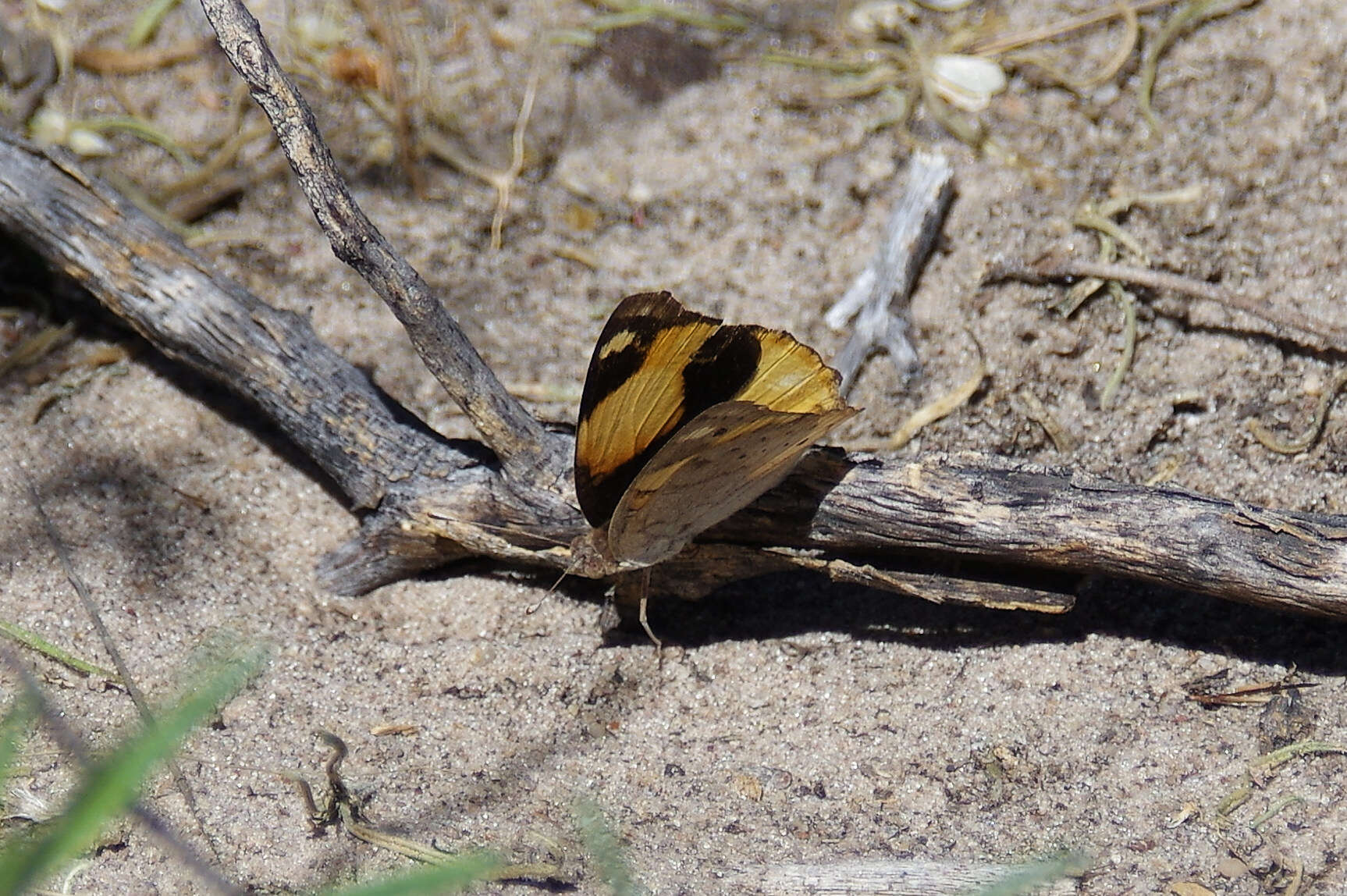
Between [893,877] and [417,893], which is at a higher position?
[417,893]

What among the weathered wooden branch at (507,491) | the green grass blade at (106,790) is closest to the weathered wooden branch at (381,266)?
the weathered wooden branch at (507,491)

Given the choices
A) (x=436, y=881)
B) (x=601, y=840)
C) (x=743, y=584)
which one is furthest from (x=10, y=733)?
(x=743, y=584)

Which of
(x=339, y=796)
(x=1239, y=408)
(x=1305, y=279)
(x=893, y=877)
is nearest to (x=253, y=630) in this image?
(x=339, y=796)

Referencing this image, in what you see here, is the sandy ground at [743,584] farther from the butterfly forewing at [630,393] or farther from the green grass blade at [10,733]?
the green grass blade at [10,733]

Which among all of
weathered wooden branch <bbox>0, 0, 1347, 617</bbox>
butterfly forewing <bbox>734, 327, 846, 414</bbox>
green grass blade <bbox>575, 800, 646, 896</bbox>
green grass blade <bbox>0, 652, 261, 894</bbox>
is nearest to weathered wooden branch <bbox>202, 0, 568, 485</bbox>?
weathered wooden branch <bbox>0, 0, 1347, 617</bbox>

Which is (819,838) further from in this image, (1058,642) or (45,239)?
(45,239)

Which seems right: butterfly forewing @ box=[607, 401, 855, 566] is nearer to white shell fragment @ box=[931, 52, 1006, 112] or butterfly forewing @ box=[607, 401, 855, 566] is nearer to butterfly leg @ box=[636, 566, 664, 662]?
butterfly leg @ box=[636, 566, 664, 662]

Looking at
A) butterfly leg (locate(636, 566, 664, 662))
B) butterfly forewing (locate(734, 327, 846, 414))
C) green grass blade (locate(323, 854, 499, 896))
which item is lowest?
butterfly leg (locate(636, 566, 664, 662))
